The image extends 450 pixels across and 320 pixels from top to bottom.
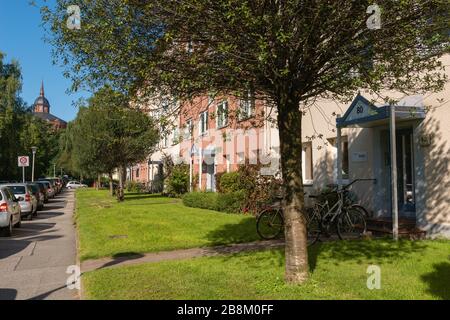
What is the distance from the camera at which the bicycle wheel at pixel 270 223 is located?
38.6ft

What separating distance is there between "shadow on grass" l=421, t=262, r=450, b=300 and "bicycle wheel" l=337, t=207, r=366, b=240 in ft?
10.7

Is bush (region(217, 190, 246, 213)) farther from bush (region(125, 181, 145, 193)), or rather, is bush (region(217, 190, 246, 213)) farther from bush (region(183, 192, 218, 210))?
bush (region(125, 181, 145, 193))

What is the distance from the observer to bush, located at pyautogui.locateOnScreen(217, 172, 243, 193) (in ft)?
63.3

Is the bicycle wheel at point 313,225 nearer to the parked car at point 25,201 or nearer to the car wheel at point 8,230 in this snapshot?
the car wheel at point 8,230

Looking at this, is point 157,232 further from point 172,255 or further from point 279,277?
point 279,277

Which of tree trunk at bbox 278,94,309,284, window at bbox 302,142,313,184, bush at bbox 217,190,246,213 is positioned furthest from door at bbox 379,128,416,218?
tree trunk at bbox 278,94,309,284

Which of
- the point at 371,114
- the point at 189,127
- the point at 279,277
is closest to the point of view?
the point at 279,277

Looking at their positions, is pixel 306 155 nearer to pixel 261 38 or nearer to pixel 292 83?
pixel 292 83

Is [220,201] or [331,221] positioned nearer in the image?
[331,221]

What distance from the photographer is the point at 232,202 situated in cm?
1888

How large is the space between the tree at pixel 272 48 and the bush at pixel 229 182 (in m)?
12.4

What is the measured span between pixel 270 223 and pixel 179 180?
61.7 feet

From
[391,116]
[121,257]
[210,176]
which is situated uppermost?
[391,116]

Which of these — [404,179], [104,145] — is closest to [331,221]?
[404,179]
